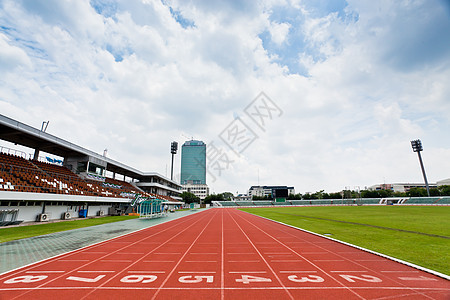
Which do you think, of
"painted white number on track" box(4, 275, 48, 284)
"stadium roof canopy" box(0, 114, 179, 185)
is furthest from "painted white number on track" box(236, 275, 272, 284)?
"stadium roof canopy" box(0, 114, 179, 185)

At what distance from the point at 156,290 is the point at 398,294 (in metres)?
6.48

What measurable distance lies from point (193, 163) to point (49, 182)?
535 ft

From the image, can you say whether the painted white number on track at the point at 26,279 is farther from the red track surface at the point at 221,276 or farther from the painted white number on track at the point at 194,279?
the painted white number on track at the point at 194,279

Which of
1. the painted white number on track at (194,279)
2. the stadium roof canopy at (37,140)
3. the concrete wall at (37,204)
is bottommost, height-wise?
the painted white number on track at (194,279)

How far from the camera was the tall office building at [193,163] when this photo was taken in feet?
610

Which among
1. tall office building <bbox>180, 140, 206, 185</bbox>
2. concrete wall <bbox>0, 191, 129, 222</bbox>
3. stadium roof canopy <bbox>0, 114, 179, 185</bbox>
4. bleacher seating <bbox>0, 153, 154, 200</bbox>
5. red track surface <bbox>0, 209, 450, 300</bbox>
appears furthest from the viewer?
tall office building <bbox>180, 140, 206, 185</bbox>

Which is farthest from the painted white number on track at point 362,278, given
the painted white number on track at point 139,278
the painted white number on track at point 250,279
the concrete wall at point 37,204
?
the concrete wall at point 37,204

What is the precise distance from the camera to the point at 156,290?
5664 millimetres

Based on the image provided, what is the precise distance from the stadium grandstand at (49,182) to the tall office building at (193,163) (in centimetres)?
14556

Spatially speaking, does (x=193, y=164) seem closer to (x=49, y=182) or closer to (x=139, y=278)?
(x=49, y=182)

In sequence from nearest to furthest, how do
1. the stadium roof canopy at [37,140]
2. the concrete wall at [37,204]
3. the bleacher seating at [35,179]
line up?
the concrete wall at [37,204], the bleacher seating at [35,179], the stadium roof canopy at [37,140]

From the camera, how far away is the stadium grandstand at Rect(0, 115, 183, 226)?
19.2 m

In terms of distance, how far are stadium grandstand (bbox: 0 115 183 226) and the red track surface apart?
15871 mm

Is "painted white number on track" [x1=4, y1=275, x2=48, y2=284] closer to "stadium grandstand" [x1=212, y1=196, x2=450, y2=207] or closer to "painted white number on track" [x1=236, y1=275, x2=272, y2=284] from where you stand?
"painted white number on track" [x1=236, y1=275, x2=272, y2=284]
